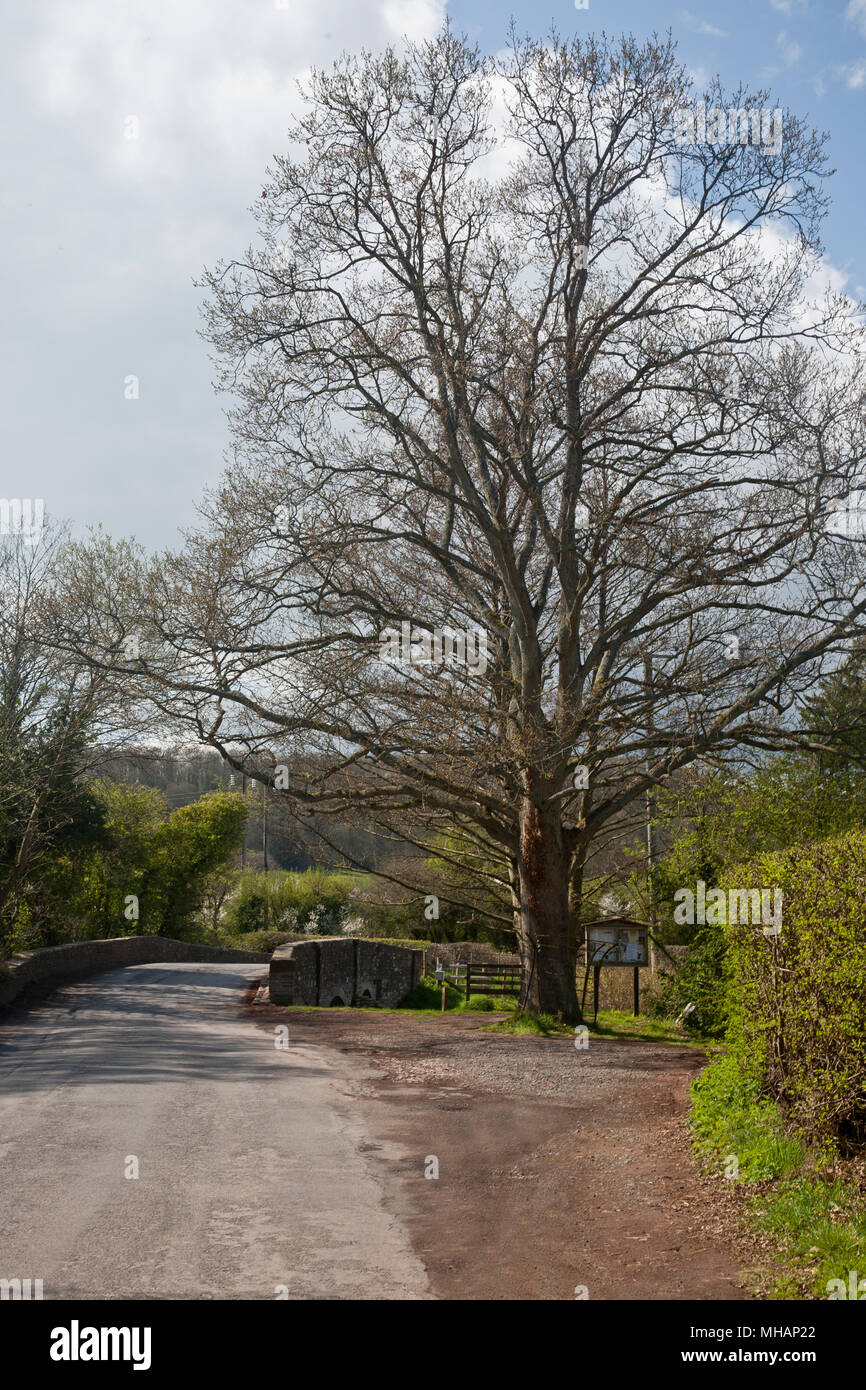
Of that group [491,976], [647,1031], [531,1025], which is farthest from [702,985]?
[491,976]

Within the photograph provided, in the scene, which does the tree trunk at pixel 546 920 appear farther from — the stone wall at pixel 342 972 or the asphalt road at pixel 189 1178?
the stone wall at pixel 342 972

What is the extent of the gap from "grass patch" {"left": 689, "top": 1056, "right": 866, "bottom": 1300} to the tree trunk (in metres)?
7.98

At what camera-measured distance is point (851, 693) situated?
17.6 metres

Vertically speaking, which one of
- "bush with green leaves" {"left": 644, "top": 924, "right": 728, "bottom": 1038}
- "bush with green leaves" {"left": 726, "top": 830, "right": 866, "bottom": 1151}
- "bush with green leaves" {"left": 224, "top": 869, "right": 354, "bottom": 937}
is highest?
"bush with green leaves" {"left": 726, "top": 830, "right": 866, "bottom": 1151}

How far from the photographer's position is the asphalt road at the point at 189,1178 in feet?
17.2

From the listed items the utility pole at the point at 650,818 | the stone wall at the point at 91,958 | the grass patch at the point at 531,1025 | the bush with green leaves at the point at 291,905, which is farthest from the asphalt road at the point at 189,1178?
the bush with green leaves at the point at 291,905

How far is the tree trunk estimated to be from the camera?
1705 centimetres

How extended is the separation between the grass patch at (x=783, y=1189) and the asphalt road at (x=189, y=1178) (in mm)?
1900

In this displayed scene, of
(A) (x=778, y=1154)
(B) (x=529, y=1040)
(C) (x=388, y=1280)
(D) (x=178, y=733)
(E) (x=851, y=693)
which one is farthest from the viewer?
(E) (x=851, y=693)

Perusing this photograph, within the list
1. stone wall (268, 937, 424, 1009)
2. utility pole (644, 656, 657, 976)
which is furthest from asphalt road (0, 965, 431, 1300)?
stone wall (268, 937, 424, 1009)

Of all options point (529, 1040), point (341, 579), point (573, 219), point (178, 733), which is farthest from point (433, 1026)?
point (573, 219)

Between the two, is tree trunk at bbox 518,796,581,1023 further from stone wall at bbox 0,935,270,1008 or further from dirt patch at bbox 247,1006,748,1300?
stone wall at bbox 0,935,270,1008
